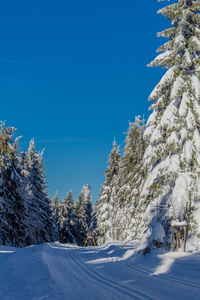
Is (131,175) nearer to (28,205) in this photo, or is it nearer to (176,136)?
(28,205)

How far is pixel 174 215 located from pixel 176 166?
8.12 ft

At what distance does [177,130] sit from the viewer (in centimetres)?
1498

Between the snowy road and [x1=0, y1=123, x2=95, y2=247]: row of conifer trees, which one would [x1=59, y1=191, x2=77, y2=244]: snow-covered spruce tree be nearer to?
[x1=0, y1=123, x2=95, y2=247]: row of conifer trees

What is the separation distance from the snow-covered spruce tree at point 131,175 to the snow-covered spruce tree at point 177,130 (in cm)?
1045

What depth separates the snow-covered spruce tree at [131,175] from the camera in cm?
2684

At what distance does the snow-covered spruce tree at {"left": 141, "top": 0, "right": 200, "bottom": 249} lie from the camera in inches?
541

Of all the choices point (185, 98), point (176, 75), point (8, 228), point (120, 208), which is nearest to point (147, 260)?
point (185, 98)

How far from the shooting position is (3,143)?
25.1 metres

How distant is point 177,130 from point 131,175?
15.4m

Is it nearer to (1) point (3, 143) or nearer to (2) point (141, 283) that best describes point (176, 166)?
(2) point (141, 283)

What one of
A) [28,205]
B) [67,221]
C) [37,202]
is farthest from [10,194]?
[67,221]

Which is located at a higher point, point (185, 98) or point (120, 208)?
point (185, 98)

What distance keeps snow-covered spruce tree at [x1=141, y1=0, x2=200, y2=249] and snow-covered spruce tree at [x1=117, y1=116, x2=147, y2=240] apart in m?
10.4

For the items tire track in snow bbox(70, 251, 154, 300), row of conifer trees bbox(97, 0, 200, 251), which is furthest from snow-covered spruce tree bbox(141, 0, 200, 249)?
tire track in snow bbox(70, 251, 154, 300)
